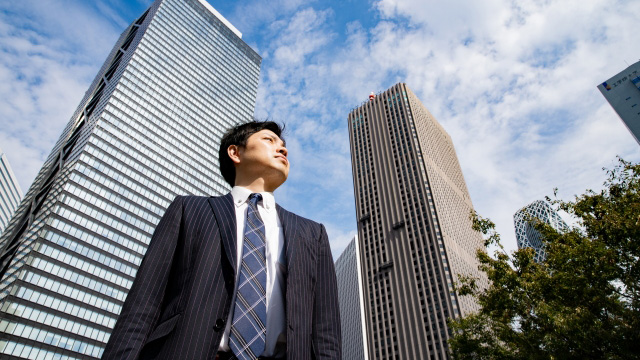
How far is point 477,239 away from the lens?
→ 8619cm

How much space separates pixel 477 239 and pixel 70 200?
86839mm

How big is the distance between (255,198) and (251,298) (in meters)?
1.01

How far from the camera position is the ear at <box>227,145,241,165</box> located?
392cm

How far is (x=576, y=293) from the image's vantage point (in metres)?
10.6

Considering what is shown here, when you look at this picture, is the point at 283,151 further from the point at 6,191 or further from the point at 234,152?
the point at 6,191

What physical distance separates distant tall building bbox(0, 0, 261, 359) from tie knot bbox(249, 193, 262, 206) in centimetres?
6538

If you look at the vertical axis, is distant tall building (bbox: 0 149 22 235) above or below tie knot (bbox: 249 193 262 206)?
above

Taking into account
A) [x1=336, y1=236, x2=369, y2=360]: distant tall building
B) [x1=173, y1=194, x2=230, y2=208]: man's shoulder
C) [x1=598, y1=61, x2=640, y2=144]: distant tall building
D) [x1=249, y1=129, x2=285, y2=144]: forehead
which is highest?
[x1=598, y1=61, x2=640, y2=144]: distant tall building

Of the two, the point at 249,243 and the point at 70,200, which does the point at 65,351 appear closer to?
the point at 70,200

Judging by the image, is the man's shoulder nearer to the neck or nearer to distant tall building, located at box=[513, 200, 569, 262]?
the neck

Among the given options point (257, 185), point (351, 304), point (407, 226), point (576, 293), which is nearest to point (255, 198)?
point (257, 185)

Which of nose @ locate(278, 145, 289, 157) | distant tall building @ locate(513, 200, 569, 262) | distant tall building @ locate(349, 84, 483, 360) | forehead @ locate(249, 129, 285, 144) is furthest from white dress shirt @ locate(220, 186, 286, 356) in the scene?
distant tall building @ locate(513, 200, 569, 262)

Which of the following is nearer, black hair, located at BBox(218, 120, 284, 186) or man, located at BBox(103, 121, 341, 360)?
man, located at BBox(103, 121, 341, 360)

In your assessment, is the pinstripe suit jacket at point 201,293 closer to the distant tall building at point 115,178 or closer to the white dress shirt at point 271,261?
the white dress shirt at point 271,261
